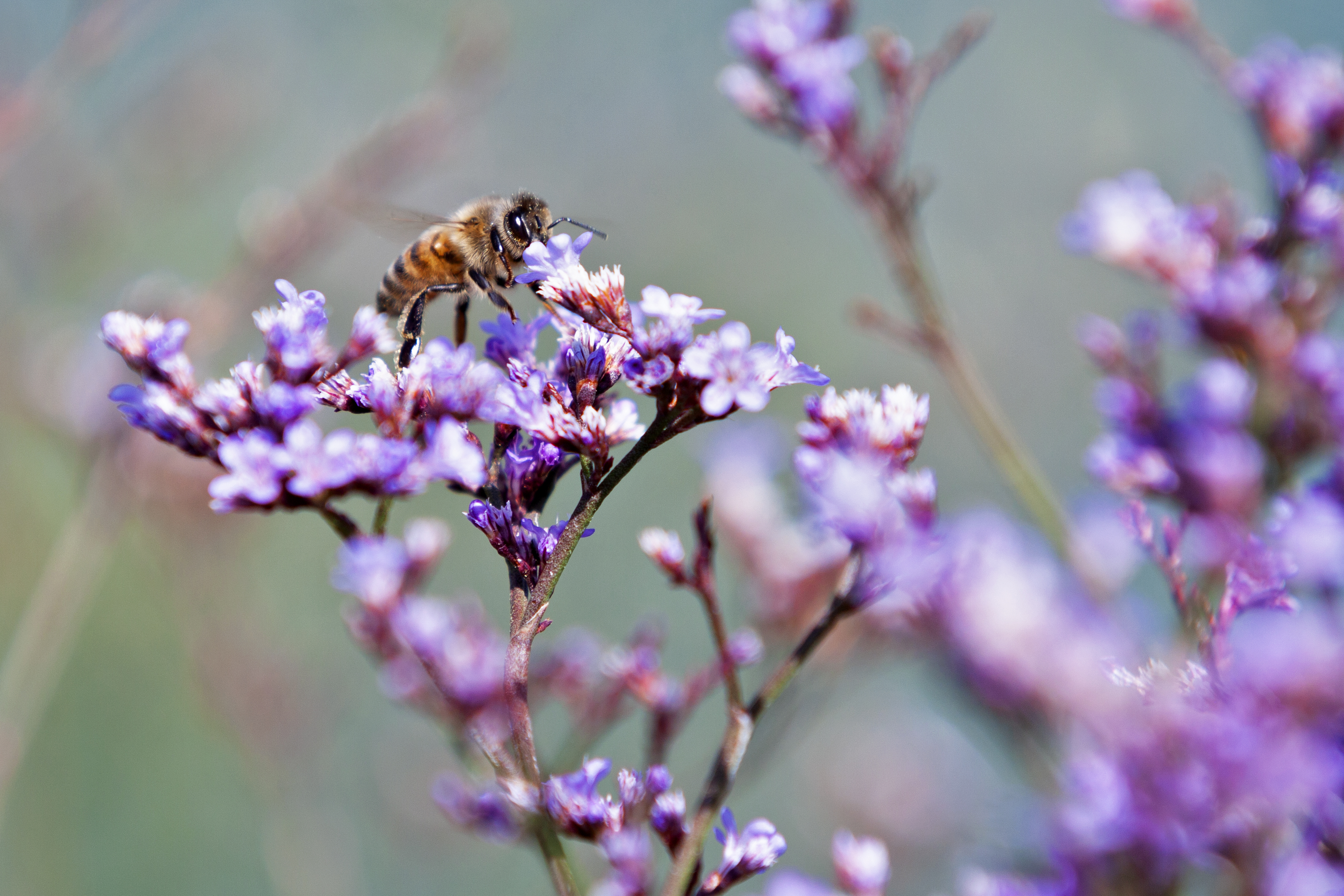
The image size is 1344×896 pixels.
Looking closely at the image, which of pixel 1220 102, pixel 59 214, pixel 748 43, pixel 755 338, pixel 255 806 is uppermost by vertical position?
pixel 748 43

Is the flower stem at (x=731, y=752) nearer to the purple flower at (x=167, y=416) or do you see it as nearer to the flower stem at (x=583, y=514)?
the flower stem at (x=583, y=514)

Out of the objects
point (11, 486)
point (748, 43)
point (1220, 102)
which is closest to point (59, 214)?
point (11, 486)

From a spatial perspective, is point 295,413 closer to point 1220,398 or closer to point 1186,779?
point 1186,779

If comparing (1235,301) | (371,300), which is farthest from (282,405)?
(371,300)

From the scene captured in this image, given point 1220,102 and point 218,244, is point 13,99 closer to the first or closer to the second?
point 218,244

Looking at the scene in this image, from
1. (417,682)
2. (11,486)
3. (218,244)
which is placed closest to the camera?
(417,682)

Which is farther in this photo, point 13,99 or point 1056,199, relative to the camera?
point 1056,199
